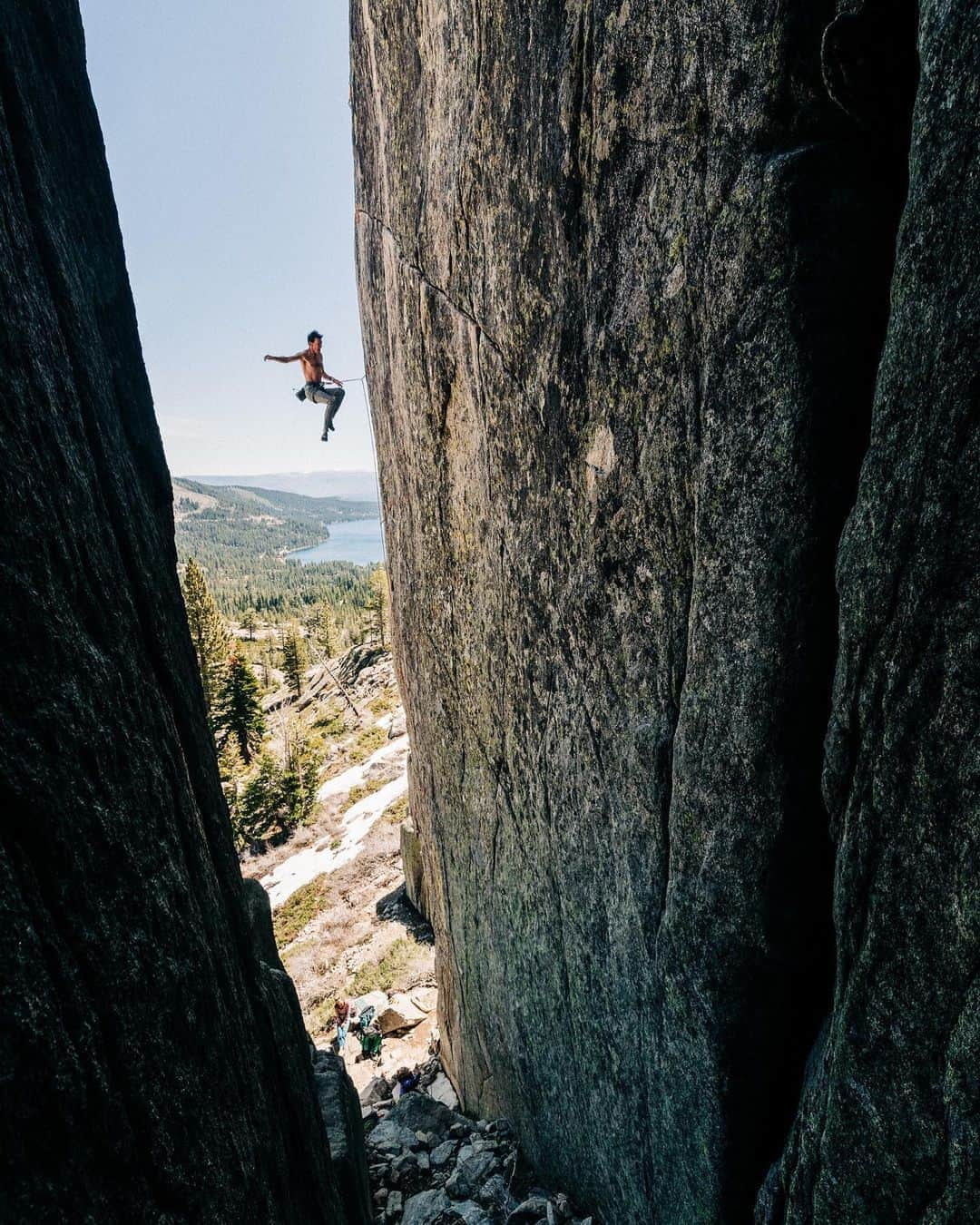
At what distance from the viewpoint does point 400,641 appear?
38.4ft

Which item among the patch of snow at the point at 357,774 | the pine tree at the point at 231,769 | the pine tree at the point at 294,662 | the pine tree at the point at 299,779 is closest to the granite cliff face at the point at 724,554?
the pine tree at the point at 231,769

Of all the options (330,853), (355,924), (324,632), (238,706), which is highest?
(355,924)

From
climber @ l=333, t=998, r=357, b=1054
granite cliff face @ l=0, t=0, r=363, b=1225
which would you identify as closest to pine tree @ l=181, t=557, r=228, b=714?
climber @ l=333, t=998, r=357, b=1054

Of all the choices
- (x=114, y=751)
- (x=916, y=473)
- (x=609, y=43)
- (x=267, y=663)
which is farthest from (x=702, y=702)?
(x=267, y=663)

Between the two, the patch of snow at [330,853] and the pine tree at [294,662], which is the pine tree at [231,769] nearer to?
the patch of snow at [330,853]

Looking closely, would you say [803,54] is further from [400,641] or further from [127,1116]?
[400,641]

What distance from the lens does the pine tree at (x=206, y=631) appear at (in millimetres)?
45469

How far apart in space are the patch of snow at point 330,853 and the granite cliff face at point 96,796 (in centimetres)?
2453

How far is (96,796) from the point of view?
3047 mm

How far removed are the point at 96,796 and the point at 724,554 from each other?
4.11m

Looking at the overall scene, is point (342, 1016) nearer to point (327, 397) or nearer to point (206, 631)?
point (327, 397)

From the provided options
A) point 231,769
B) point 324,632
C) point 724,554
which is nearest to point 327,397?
point 724,554

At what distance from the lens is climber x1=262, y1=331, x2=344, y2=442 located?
16.5 m

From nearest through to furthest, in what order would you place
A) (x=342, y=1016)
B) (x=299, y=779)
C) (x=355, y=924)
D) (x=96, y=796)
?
(x=96, y=796)
(x=342, y=1016)
(x=355, y=924)
(x=299, y=779)
